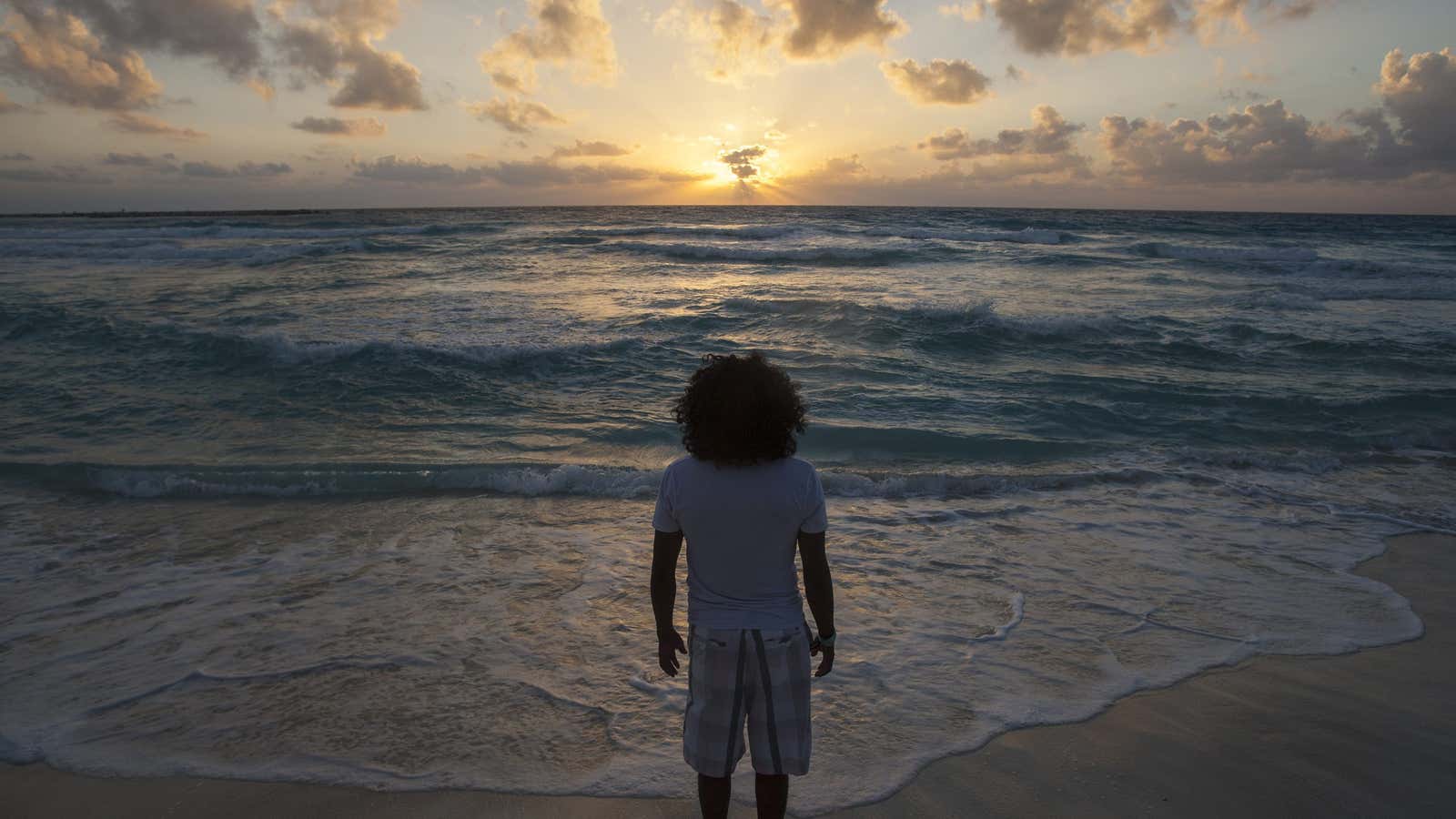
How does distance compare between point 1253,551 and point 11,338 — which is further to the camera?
point 11,338

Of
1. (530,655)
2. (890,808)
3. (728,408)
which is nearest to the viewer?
(728,408)

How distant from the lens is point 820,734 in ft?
11.8

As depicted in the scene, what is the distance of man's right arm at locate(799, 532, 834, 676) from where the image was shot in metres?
2.49

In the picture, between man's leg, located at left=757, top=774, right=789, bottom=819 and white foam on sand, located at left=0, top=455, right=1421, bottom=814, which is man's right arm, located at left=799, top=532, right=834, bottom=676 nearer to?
man's leg, located at left=757, top=774, right=789, bottom=819

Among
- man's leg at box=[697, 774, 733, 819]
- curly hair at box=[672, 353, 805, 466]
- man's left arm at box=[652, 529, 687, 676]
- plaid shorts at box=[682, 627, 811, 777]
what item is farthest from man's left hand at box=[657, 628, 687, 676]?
curly hair at box=[672, 353, 805, 466]

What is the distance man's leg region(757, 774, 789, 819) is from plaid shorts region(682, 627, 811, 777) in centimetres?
9

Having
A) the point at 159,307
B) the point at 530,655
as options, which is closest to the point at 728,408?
the point at 530,655

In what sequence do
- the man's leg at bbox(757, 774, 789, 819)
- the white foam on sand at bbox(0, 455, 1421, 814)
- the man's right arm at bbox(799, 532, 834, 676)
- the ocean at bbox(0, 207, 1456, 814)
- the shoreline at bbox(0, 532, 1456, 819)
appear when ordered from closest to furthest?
the man's right arm at bbox(799, 532, 834, 676), the man's leg at bbox(757, 774, 789, 819), the shoreline at bbox(0, 532, 1456, 819), the white foam on sand at bbox(0, 455, 1421, 814), the ocean at bbox(0, 207, 1456, 814)

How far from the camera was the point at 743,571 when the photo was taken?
2465 mm

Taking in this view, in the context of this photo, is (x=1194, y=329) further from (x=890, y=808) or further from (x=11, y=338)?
(x=11, y=338)

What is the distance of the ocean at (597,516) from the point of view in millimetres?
3752

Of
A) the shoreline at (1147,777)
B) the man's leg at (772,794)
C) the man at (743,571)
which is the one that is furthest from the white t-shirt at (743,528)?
the shoreline at (1147,777)

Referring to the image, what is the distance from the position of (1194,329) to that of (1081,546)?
39.3ft

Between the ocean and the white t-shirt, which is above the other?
the white t-shirt
